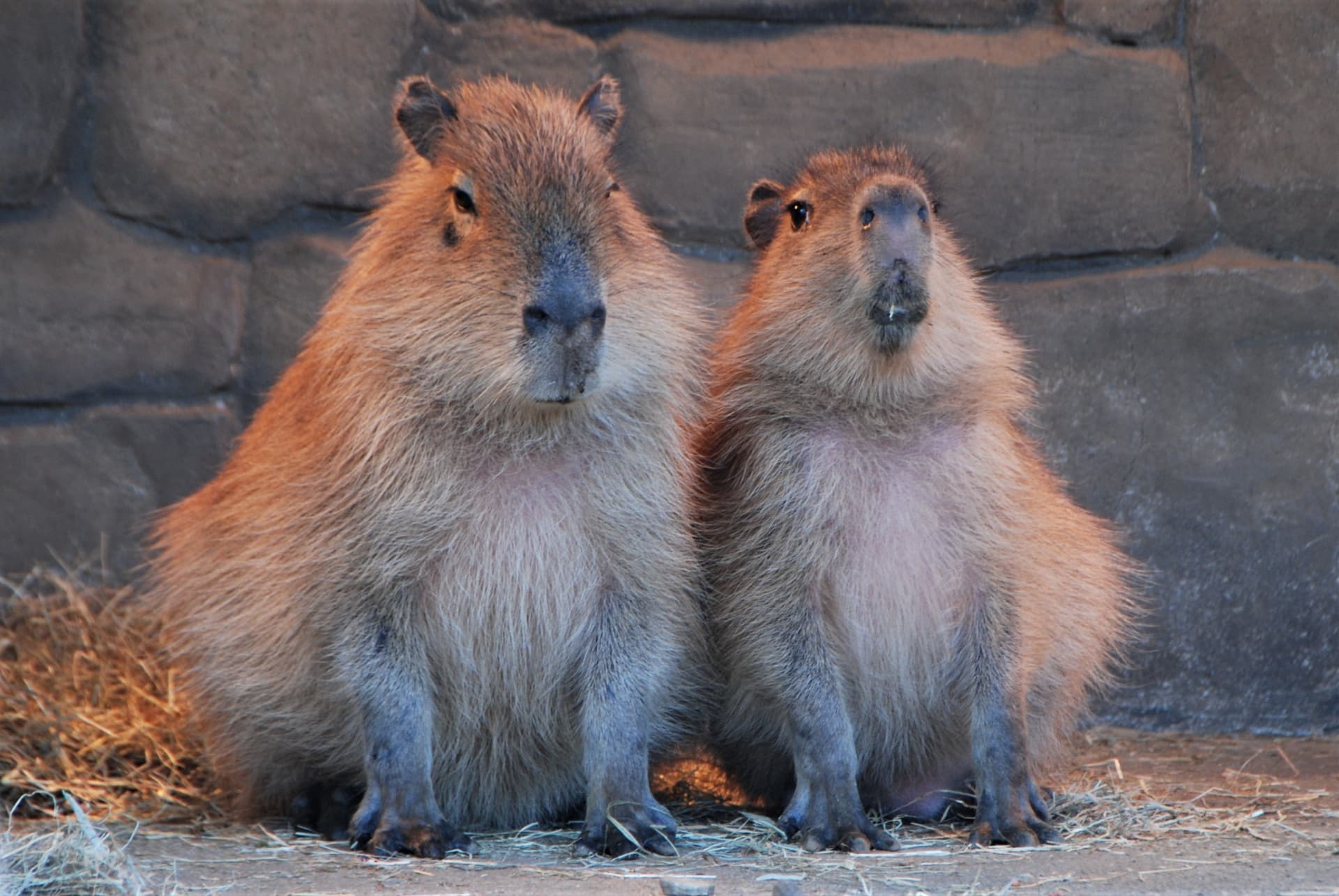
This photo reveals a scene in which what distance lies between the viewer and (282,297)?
5.55 metres

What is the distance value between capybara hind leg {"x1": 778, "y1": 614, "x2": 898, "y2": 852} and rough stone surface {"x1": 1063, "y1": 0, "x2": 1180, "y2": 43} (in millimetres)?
2503

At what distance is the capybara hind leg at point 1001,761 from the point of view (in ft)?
12.6

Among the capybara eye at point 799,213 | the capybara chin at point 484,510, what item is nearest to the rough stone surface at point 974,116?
the capybara eye at point 799,213

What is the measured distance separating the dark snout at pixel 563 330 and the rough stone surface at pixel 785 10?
7.01 ft

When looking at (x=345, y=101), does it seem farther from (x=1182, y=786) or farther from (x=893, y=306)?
(x=1182, y=786)

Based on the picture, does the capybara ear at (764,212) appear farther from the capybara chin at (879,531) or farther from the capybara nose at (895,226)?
the capybara nose at (895,226)

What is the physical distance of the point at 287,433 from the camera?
413 cm

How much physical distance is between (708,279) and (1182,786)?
7.07 ft

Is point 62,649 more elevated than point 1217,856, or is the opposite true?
point 1217,856

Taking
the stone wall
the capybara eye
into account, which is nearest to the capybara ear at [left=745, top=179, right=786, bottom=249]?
the capybara eye

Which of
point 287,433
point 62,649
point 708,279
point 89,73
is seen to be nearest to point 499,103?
point 287,433

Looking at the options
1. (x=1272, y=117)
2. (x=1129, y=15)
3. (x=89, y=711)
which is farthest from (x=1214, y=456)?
(x=89, y=711)

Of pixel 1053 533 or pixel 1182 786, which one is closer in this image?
pixel 1053 533

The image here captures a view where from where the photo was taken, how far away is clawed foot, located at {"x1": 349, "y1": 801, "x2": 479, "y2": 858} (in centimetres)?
367
